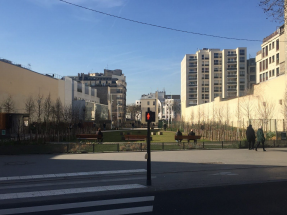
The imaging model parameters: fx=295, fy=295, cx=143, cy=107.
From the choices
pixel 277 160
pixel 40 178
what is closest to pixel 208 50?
pixel 277 160

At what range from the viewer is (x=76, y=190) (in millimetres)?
9117

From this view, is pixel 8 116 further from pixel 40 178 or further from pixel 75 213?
pixel 75 213

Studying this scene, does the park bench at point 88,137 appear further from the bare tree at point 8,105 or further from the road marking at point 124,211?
the road marking at point 124,211

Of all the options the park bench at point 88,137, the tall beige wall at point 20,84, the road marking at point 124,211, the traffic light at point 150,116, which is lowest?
the road marking at point 124,211

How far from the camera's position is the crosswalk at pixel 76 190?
7.01m

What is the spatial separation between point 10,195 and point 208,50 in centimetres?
9471

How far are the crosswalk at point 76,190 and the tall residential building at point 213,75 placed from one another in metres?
82.9

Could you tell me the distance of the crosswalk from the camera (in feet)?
23.0

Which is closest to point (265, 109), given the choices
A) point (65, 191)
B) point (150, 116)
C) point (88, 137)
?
point (88, 137)

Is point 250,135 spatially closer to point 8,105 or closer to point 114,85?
point 8,105

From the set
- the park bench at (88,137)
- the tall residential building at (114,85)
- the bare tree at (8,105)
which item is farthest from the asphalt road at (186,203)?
the tall residential building at (114,85)

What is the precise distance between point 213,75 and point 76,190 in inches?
3549

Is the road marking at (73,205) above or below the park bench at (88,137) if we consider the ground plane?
below

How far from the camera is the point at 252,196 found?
8.30 meters
